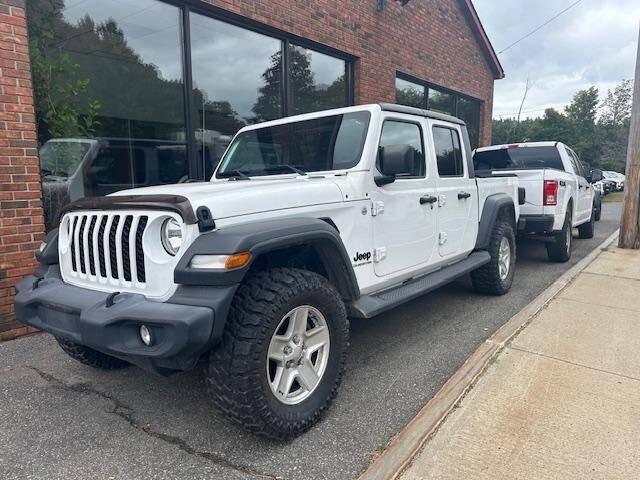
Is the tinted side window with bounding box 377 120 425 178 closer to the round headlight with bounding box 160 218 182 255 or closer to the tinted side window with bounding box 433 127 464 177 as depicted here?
the tinted side window with bounding box 433 127 464 177

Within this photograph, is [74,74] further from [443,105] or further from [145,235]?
[443,105]

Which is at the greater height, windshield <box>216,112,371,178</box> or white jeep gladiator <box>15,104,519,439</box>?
windshield <box>216,112,371,178</box>

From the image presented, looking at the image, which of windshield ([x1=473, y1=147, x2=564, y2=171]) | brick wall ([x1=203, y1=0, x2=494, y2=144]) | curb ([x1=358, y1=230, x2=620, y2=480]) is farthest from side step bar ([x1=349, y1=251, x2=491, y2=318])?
brick wall ([x1=203, y1=0, x2=494, y2=144])

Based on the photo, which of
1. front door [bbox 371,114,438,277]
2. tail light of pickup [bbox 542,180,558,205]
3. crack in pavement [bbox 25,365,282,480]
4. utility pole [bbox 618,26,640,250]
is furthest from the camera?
utility pole [bbox 618,26,640,250]

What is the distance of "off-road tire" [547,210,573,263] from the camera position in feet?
23.0

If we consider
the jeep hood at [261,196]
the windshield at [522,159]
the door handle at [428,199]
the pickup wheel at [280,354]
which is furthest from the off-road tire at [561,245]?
the pickup wheel at [280,354]

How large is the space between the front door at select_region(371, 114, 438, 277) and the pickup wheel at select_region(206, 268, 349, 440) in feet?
2.58

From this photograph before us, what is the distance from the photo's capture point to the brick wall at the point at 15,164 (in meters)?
4.14

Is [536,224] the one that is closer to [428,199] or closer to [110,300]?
[428,199]

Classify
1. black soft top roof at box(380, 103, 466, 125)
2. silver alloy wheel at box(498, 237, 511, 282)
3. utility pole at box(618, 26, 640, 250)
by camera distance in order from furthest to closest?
1. utility pole at box(618, 26, 640, 250)
2. silver alloy wheel at box(498, 237, 511, 282)
3. black soft top roof at box(380, 103, 466, 125)

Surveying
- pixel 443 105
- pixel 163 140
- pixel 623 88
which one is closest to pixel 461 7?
pixel 443 105

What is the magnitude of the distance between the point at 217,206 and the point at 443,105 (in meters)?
10.6

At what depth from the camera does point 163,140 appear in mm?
5902

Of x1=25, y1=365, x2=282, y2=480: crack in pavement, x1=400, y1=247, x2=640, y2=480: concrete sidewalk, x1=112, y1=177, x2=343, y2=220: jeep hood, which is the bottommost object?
x1=25, y1=365, x2=282, y2=480: crack in pavement
